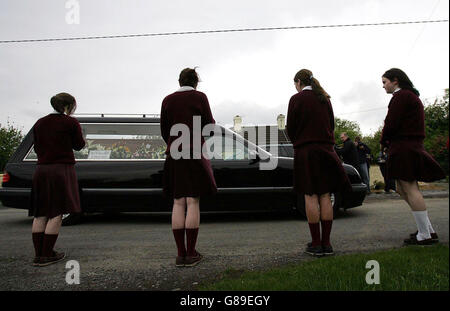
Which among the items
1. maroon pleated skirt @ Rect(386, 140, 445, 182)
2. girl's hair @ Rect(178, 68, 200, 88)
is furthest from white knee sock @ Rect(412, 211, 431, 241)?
girl's hair @ Rect(178, 68, 200, 88)

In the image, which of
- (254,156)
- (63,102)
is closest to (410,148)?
(254,156)

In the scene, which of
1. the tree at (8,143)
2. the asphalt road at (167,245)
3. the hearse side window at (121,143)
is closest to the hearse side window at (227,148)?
the hearse side window at (121,143)

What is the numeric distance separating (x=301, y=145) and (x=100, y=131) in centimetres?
388

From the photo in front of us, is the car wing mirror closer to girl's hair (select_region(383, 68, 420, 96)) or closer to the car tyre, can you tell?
girl's hair (select_region(383, 68, 420, 96))

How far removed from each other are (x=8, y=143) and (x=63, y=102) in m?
30.1

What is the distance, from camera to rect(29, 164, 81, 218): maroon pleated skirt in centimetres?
321

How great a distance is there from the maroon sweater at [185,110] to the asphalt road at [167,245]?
43.5 inches

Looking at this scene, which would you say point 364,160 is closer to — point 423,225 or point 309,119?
point 423,225

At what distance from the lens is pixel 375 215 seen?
5.70 m

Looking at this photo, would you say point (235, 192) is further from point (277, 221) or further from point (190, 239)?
point (190, 239)

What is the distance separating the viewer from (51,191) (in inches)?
127

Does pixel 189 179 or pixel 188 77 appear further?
pixel 188 77

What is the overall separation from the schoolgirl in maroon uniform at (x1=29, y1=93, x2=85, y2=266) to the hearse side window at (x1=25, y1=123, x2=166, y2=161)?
7.74 feet

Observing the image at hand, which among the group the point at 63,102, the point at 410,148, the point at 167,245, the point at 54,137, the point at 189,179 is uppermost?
the point at 63,102
